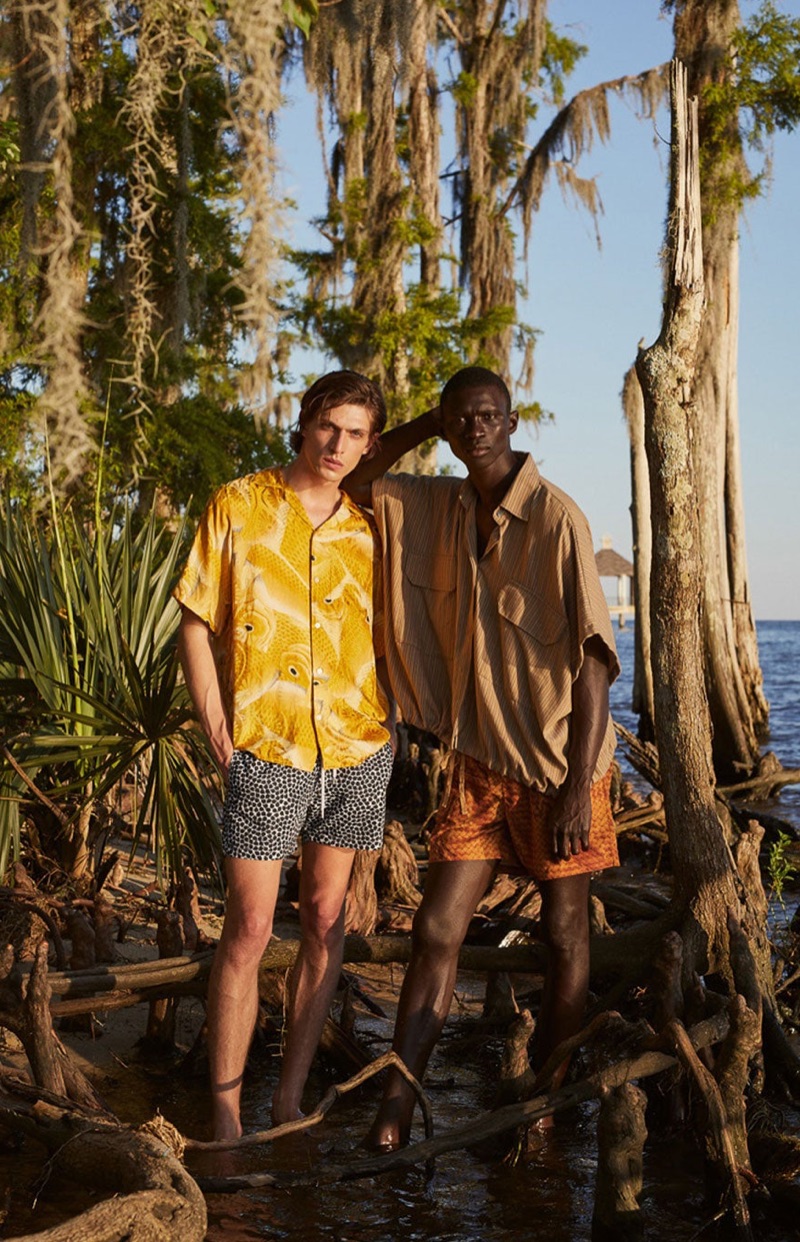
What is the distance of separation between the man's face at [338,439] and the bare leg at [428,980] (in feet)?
3.72

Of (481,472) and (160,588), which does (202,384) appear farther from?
(481,472)

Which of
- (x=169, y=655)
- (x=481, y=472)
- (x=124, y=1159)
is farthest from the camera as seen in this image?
(x=169, y=655)

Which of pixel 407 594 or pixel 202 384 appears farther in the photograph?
pixel 202 384

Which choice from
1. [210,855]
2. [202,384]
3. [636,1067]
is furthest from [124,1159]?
[202,384]

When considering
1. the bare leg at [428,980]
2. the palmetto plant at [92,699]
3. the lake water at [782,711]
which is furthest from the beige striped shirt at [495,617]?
the lake water at [782,711]

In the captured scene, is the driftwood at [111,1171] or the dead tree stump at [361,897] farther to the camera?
the dead tree stump at [361,897]

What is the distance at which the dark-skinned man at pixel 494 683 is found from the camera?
3.92 m

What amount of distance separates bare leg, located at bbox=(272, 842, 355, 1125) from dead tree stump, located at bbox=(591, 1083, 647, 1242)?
923 mm

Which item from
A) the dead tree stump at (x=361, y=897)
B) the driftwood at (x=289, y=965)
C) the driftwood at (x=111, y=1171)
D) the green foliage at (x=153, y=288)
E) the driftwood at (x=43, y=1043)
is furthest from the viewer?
the green foliage at (x=153, y=288)

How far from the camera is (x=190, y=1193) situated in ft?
9.35

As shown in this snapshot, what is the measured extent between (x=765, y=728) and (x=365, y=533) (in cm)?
1803

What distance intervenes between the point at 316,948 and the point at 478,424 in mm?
1512

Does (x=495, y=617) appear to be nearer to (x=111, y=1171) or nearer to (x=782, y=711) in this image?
(x=111, y=1171)

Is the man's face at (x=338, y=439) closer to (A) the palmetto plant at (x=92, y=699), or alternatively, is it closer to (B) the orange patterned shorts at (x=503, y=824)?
(B) the orange patterned shorts at (x=503, y=824)
